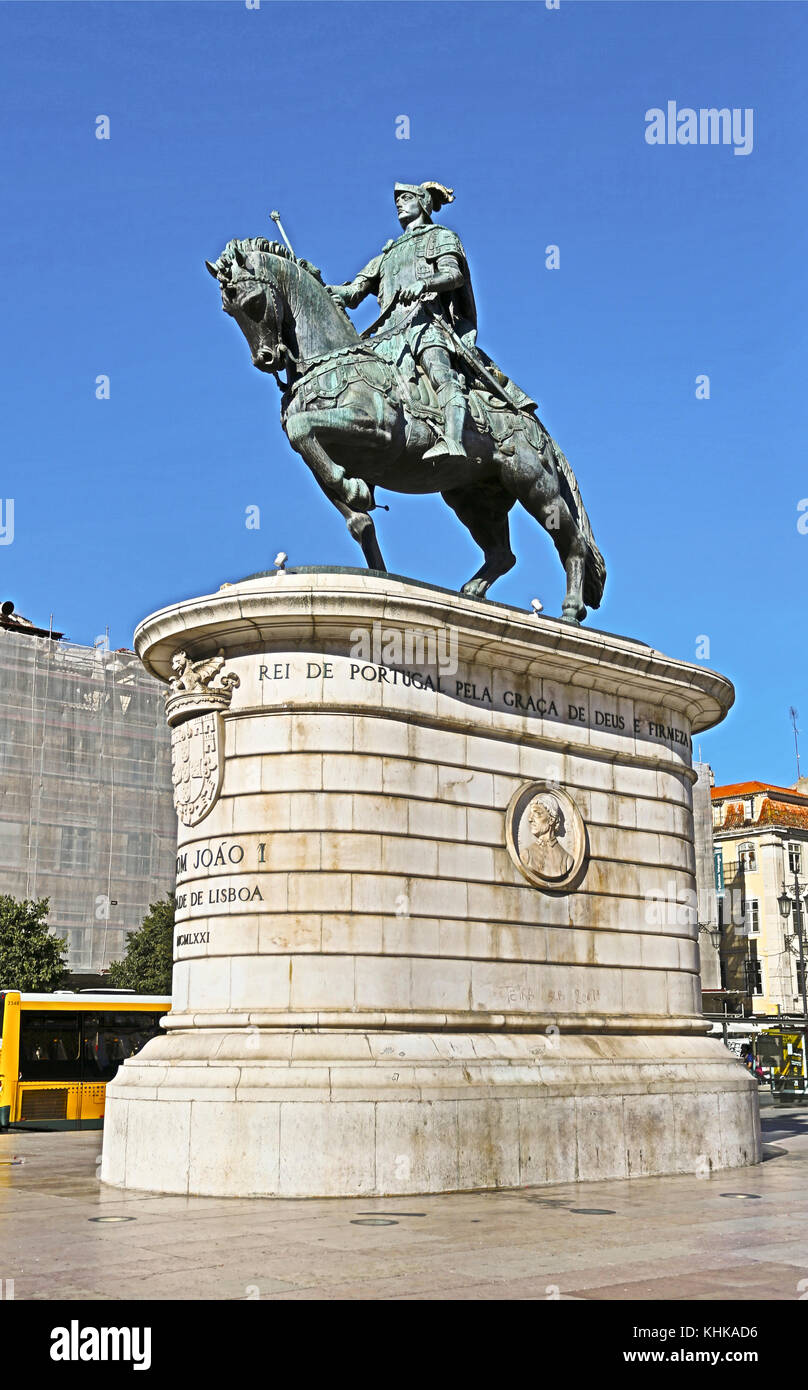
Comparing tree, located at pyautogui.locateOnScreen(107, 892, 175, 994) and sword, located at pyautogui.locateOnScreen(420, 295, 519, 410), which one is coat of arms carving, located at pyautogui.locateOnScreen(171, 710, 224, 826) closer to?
sword, located at pyautogui.locateOnScreen(420, 295, 519, 410)

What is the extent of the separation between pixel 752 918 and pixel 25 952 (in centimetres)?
5403

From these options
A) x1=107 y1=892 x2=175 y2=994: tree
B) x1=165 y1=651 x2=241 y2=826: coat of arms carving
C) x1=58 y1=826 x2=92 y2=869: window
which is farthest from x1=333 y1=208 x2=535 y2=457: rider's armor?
x1=58 y1=826 x2=92 y2=869: window

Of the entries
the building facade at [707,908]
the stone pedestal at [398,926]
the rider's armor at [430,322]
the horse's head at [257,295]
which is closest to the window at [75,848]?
the building facade at [707,908]

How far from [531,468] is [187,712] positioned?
6.46 metres

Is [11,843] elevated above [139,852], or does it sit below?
above

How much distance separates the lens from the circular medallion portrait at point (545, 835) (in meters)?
17.9

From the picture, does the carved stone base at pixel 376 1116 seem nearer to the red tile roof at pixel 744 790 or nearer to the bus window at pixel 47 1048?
the bus window at pixel 47 1048

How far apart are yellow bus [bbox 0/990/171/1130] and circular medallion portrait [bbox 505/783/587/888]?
15.7 meters

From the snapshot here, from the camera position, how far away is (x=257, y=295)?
17.9 metres

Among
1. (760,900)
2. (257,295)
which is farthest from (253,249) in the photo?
(760,900)

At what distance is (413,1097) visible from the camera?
594 inches

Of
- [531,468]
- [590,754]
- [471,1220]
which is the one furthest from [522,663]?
[471,1220]

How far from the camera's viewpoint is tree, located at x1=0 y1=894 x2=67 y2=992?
162 feet

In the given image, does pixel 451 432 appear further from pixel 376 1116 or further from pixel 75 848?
pixel 75 848
